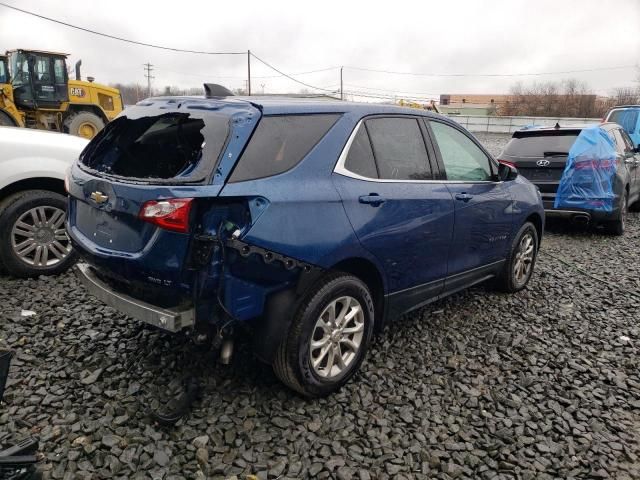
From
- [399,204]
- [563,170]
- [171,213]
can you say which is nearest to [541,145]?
[563,170]

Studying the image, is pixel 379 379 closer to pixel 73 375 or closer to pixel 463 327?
pixel 463 327

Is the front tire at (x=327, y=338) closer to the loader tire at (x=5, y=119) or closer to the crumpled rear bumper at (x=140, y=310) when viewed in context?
the crumpled rear bumper at (x=140, y=310)

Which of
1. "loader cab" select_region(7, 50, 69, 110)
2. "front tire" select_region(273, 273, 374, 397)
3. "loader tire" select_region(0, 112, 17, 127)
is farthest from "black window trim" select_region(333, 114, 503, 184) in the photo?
"loader cab" select_region(7, 50, 69, 110)

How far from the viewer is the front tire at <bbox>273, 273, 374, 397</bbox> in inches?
107

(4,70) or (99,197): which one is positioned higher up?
(4,70)

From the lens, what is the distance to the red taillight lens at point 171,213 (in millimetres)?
2373

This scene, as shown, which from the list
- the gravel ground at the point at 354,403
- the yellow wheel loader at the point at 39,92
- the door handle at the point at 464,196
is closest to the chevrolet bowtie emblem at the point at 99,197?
the gravel ground at the point at 354,403

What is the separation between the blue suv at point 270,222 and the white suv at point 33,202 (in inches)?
60.2

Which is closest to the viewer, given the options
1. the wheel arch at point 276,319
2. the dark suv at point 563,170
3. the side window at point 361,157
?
the wheel arch at point 276,319

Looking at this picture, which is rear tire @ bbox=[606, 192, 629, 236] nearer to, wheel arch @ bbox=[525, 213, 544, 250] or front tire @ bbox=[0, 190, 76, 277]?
wheel arch @ bbox=[525, 213, 544, 250]

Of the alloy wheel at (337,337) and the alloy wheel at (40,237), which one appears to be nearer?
the alloy wheel at (337,337)

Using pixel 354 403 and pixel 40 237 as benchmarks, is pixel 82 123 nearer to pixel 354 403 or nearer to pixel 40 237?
pixel 40 237

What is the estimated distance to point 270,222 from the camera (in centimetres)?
251

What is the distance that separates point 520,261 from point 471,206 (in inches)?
53.3
